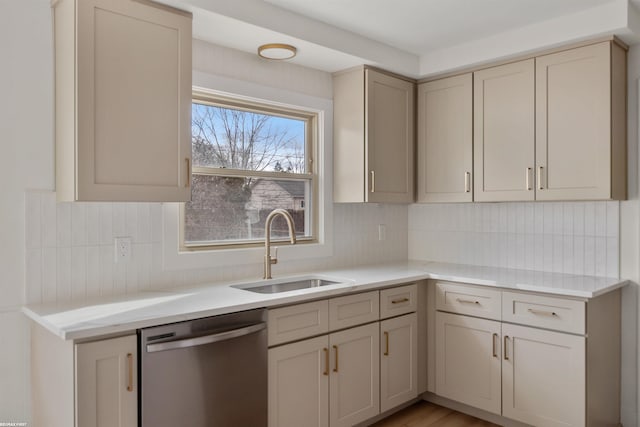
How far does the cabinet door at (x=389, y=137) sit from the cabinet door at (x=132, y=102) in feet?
4.43

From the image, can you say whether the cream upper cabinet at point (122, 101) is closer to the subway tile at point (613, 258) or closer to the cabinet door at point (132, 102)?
the cabinet door at point (132, 102)

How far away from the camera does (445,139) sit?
3404 mm

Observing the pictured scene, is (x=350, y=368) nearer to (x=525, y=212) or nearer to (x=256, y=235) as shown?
(x=256, y=235)

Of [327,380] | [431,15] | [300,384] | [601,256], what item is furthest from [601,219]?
[300,384]

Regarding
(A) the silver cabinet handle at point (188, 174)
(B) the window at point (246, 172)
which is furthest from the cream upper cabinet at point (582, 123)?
(A) the silver cabinet handle at point (188, 174)

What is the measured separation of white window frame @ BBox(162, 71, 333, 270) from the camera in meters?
2.55

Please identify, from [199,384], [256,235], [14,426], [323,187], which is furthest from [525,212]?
[14,426]

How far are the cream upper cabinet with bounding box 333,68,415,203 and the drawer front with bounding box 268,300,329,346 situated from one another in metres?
1.00

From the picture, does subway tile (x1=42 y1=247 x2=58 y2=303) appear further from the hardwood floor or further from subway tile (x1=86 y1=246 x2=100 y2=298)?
the hardwood floor

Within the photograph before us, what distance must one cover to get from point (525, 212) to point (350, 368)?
165cm

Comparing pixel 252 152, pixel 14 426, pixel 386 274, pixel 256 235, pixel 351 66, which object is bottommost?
pixel 14 426

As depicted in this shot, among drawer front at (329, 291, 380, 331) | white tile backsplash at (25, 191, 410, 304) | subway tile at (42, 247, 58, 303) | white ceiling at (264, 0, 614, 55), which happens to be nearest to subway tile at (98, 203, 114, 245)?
white tile backsplash at (25, 191, 410, 304)

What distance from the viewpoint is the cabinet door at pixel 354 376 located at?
257cm

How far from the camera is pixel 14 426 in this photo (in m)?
2.06
